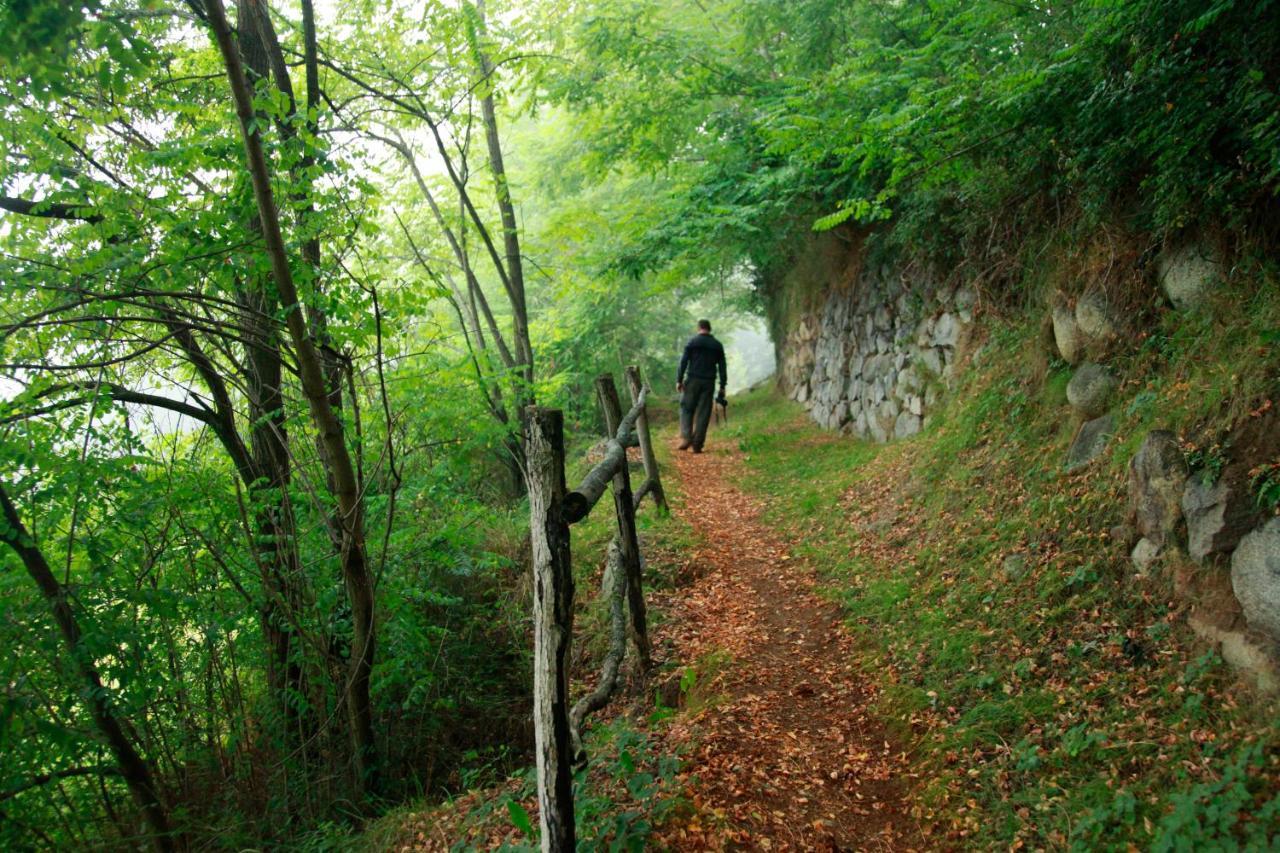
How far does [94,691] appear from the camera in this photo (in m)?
3.36

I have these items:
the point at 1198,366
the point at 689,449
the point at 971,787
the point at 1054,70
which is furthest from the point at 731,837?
the point at 689,449

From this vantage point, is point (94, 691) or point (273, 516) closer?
point (94, 691)

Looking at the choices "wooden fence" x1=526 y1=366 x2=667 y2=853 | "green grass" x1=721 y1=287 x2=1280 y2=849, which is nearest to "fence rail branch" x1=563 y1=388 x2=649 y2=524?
"wooden fence" x1=526 y1=366 x2=667 y2=853

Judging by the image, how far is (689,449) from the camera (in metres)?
12.1

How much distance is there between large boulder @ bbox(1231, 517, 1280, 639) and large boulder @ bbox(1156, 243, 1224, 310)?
172cm

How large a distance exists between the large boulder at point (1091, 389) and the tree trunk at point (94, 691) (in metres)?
5.93

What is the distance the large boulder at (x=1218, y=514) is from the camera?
3398 mm

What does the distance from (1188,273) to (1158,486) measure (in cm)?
148

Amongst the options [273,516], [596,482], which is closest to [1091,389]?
[596,482]

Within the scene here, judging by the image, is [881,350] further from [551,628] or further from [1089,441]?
[551,628]

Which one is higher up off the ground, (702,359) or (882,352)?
(702,359)

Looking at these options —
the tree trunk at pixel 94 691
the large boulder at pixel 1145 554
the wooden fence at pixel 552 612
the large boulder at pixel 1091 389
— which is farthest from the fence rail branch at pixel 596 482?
the large boulder at pixel 1091 389

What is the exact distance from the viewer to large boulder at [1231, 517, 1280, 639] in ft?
10.2

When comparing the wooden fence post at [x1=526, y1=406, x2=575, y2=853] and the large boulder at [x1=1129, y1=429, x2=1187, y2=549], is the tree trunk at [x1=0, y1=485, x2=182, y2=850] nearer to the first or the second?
the wooden fence post at [x1=526, y1=406, x2=575, y2=853]
